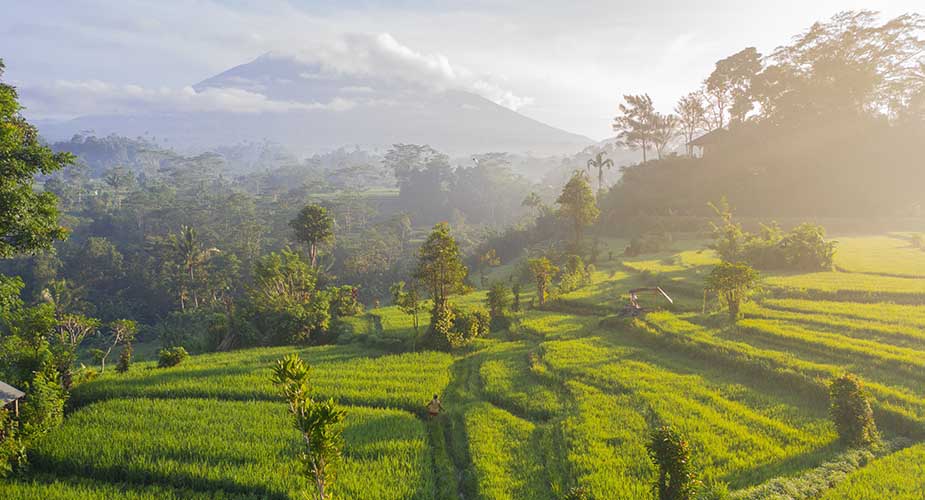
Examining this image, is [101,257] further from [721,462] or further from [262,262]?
[721,462]

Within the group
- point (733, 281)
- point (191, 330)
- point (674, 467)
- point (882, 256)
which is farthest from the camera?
point (191, 330)

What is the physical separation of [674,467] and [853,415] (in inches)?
215

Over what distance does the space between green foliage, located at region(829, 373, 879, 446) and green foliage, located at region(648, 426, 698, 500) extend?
4928 mm

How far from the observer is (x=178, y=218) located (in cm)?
7225

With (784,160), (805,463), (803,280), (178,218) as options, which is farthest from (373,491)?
(178,218)

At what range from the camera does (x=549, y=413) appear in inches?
461

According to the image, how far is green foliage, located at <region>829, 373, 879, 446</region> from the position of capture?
9.38m

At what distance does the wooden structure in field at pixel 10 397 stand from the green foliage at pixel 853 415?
18.6 m

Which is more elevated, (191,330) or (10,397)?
(10,397)

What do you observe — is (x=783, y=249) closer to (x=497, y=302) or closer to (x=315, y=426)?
(x=497, y=302)

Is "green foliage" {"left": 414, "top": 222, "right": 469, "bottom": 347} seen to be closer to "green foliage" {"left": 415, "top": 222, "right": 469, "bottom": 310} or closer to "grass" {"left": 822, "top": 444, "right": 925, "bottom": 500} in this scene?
"green foliage" {"left": 415, "top": 222, "right": 469, "bottom": 310}

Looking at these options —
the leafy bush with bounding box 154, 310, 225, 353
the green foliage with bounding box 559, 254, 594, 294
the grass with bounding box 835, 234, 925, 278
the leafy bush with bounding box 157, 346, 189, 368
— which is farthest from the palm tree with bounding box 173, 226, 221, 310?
the grass with bounding box 835, 234, 925, 278

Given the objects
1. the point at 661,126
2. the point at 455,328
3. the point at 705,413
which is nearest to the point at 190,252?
the point at 455,328

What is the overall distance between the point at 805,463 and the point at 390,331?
1587 cm
